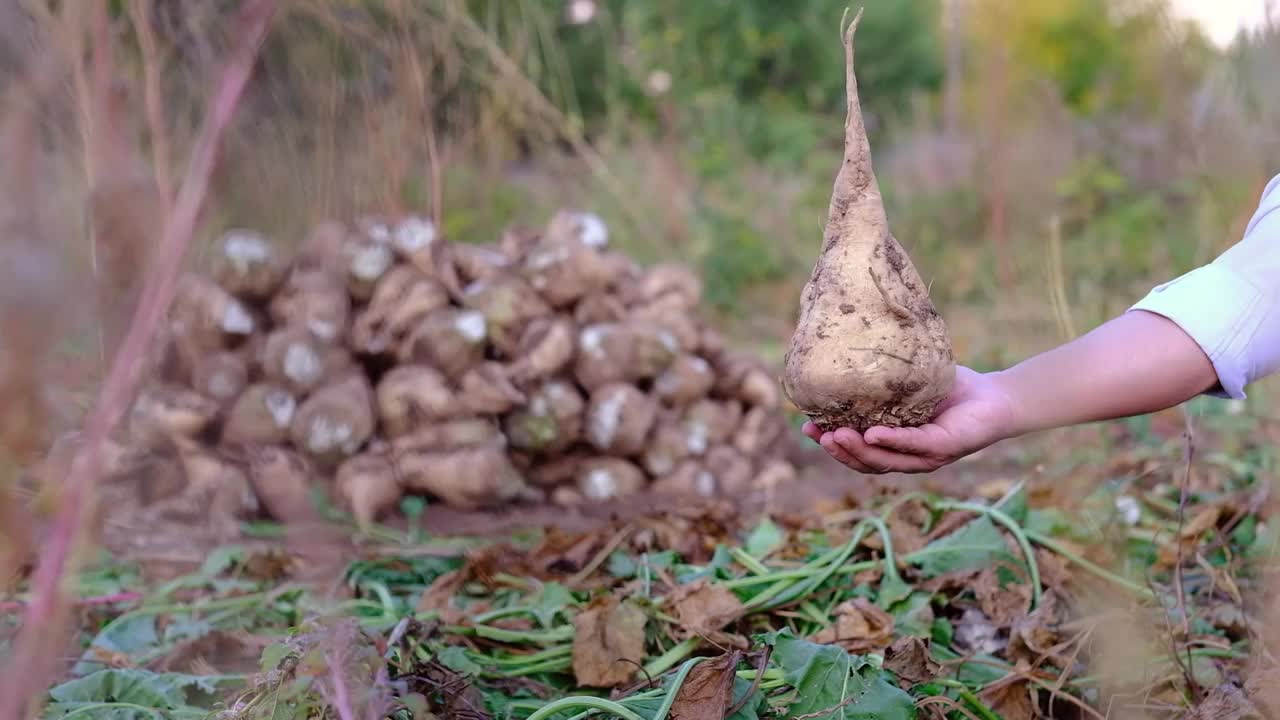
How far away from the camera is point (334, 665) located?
0.98 metres

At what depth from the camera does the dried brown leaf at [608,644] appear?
169 cm

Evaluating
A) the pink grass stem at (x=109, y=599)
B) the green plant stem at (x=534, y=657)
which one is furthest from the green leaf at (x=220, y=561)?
the green plant stem at (x=534, y=657)

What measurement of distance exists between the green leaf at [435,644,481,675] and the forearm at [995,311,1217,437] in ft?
3.09

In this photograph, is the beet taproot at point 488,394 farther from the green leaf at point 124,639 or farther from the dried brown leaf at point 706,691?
the dried brown leaf at point 706,691

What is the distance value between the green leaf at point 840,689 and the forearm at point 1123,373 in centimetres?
44

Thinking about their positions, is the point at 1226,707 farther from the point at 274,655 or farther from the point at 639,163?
the point at 639,163

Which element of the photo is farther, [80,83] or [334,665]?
[80,83]

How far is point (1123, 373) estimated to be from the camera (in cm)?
137

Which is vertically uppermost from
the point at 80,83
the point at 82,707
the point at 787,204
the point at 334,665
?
the point at 80,83

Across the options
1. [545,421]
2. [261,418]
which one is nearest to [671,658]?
[545,421]

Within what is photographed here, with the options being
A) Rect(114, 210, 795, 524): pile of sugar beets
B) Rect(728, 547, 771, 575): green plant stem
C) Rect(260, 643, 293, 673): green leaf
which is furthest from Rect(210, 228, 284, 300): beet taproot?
Rect(260, 643, 293, 673): green leaf

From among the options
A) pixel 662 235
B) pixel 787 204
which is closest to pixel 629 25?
pixel 787 204

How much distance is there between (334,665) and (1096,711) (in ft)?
3.80

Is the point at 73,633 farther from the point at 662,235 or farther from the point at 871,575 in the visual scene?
the point at 662,235
